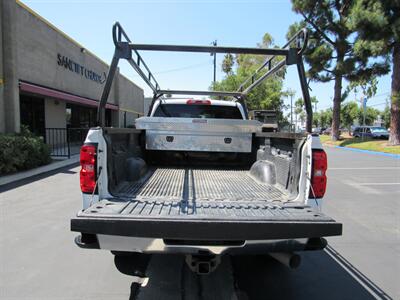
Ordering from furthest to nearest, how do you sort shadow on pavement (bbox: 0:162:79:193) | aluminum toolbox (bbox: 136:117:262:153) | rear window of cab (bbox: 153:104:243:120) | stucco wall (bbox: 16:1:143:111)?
stucco wall (bbox: 16:1:143:111), shadow on pavement (bbox: 0:162:79:193), rear window of cab (bbox: 153:104:243:120), aluminum toolbox (bbox: 136:117:262:153)

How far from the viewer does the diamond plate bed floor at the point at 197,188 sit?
310 centimetres

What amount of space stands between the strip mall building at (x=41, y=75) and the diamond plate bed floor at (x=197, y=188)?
395 inches

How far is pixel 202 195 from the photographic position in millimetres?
3238

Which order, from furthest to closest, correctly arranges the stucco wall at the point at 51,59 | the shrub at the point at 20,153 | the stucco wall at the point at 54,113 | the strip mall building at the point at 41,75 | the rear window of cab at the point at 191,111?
the stucco wall at the point at 54,113 < the stucco wall at the point at 51,59 < the strip mall building at the point at 41,75 < the shrub at the point at 20,153 < the rear window of cab at the point at 191,111

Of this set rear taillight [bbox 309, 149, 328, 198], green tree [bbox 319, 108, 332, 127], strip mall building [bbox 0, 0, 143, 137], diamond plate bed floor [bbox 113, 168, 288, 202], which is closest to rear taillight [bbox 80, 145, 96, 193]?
diamond plate bed floor [bbox 113, 168, 288, 202]

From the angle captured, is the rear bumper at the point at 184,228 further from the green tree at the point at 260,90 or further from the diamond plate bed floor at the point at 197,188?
the green tree at the point at 260,90

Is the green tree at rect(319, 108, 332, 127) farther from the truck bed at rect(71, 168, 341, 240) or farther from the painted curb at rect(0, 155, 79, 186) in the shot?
the truck bed at rect(71, 168, 341, 240)

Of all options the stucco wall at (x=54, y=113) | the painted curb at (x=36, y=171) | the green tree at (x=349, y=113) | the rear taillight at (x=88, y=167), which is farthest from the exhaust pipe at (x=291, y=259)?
the green tree at (x=349, y=113)

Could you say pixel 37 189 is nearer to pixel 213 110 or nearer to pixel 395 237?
pixel 213 110

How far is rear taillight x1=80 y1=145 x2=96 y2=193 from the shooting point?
2832 millimetres

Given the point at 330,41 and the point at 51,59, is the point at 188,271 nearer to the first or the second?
the point at 51,59

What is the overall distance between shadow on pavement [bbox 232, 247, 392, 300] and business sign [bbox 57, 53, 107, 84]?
51.9ft

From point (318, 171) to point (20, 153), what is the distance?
9.42 metres

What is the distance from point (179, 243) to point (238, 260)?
1.76m
